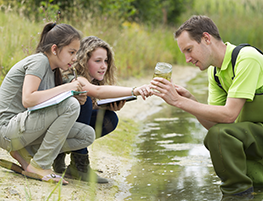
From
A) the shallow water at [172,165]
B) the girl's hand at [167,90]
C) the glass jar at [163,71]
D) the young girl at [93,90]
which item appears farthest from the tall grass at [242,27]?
the girl's hand at [167,90]

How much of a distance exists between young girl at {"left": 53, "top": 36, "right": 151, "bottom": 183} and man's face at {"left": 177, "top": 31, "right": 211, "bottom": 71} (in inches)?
17.5

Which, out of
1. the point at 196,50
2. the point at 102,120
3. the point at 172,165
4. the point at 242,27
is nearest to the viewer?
the point at 196,50

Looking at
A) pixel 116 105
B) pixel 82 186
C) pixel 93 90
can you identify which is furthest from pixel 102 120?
pixel 82 186

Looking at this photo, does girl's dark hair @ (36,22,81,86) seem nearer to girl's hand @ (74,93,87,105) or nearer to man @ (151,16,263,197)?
girl's hand @ (74,93,87,105)

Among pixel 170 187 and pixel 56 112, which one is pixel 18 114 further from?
pixel 170 187

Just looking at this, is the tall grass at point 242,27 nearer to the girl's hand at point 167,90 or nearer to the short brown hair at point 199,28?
the short brown hair at point 199,28

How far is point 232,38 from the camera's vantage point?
13258 mm

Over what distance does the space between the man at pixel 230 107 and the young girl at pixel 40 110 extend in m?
0.73

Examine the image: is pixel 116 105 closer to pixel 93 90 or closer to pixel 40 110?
pixel 93 90

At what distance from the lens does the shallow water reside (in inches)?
109

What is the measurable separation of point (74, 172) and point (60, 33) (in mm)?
1169

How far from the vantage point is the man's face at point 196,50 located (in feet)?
9.18

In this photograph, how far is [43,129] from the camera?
2629 mm

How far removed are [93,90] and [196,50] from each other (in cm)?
93
